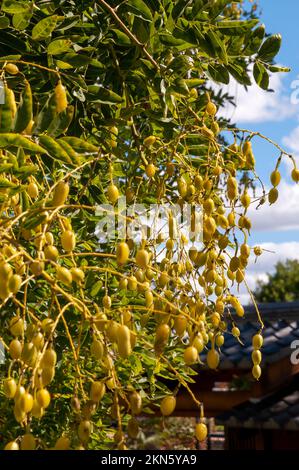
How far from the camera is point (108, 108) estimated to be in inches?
55.3

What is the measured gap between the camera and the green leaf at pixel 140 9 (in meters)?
1.21

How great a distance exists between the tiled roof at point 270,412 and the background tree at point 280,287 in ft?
57.8

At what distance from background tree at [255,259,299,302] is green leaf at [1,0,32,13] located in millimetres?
20192

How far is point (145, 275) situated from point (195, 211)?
0.43ft

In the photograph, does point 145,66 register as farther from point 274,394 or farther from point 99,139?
point 274,394

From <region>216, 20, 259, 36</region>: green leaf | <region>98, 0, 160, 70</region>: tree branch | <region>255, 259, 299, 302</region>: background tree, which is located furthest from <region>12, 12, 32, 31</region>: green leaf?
<region>255, 259, 299, 302</region>: background tree

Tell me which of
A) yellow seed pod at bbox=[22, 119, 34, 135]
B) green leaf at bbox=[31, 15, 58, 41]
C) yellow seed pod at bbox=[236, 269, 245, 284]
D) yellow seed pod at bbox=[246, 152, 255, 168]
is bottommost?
yellow seed pod at bbox=[236, 269, 245, 284]

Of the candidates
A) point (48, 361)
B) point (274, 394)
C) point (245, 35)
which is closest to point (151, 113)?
point (245, 35)

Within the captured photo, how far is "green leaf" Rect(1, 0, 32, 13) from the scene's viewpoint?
114cm

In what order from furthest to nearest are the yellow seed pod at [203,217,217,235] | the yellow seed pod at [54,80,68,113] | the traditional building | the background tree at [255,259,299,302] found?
the background tree at [255,259,299,302]
the traditional building
the yellow seed pod at [203,217,217,235]
the yellow seed pod at [54,80,68,113]

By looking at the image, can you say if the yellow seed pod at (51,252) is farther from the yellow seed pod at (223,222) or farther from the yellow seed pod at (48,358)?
the yellow seed pod at (223,222)

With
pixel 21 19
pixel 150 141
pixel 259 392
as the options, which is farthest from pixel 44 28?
pixel 259 392

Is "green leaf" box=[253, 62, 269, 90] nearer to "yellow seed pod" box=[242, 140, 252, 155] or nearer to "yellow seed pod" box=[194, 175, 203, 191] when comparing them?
"yellow seed pod" box=[242, 140, 252, 155]

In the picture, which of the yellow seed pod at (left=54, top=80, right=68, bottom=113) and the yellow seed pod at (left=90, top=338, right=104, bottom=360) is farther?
the yellow seed pod at (left=54, top=80, right=68, bottom=113)
